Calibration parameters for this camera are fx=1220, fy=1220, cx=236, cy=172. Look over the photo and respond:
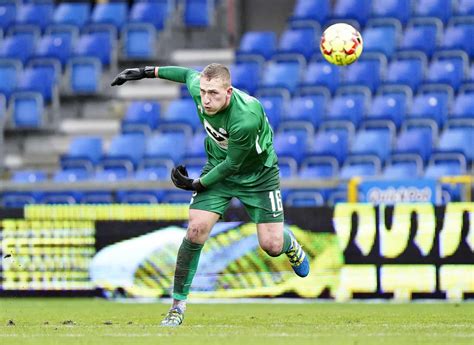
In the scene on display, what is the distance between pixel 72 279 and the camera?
14.5 metres

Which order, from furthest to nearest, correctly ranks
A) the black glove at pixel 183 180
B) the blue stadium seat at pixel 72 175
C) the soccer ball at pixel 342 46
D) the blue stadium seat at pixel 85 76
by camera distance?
the blue stadium seat at pixel 85 76
the blue stadium seat at pixel 72 175
the soccer ball at pixel 342 46
the black glove at pixel 183 180

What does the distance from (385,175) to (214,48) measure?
6.14 metres

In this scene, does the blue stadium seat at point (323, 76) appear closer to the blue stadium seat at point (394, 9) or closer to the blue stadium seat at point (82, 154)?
the blue stadium seat at point (394, 9)

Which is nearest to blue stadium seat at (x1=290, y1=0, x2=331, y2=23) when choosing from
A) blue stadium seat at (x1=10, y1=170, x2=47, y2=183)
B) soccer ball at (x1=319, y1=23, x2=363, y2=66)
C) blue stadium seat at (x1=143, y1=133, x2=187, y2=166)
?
blue stadium seat at (x1=143, y1=133, x2=187, y2=166)

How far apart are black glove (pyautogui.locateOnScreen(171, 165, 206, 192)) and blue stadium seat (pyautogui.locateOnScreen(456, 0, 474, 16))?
1171 cm

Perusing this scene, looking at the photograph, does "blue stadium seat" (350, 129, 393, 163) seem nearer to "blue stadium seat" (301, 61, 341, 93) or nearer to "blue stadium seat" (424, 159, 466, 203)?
"blue stadium seat" (424, 159, 466, 203)

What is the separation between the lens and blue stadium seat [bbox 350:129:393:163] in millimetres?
18531

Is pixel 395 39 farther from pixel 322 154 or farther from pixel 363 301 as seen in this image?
pixel 363 301

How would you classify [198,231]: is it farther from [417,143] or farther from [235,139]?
[417,143]

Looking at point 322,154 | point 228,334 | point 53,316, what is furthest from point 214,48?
point 228,334

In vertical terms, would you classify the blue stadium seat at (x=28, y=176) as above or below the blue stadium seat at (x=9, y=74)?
below

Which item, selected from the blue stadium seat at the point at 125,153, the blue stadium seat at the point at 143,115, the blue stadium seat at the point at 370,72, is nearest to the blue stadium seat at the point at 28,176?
the blue stadium seat at the point at 125,153

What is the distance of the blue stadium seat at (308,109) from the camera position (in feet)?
64.3

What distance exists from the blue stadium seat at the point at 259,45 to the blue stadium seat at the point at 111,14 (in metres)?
2.58
